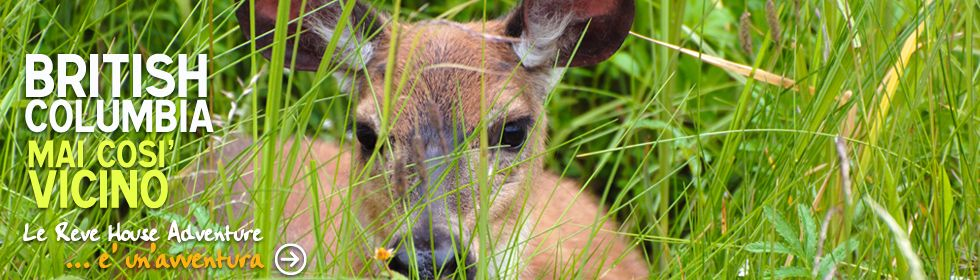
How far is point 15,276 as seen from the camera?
2.79m

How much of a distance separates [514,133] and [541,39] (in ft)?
0.90

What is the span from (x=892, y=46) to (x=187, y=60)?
164 centimetres

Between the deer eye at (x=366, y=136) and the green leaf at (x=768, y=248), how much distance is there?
1051mm

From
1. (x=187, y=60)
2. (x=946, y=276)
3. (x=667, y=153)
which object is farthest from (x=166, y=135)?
(x=946, y=276)

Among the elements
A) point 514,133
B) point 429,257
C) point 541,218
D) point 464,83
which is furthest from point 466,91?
point 541,218

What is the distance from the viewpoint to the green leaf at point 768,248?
270 cm

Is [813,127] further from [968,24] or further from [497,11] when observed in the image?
[497,11]

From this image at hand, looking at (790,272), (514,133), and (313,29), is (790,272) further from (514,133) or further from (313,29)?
(313,29)

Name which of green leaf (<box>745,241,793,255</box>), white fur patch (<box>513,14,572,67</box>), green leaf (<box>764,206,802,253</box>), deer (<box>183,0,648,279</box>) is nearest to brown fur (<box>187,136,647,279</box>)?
deer (<box>183,0,648,279</box>)

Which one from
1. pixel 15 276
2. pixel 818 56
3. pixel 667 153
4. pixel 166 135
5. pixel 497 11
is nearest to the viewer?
pixel 15 276

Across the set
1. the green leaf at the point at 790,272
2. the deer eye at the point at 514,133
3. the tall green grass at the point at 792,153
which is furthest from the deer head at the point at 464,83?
the green leaf at the point at 790,272

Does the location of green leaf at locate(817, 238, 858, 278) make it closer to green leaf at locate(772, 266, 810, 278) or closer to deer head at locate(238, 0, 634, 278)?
green leaf at locate(772, 266, 810, 278)

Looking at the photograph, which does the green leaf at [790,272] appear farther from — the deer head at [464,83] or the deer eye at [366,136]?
the deer eye at [366,136]

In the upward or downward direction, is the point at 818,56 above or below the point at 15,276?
above
